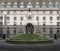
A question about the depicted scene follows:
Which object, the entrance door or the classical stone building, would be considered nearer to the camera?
the entrance door

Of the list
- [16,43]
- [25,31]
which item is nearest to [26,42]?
[16,43]

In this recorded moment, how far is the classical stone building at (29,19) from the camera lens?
99.4m

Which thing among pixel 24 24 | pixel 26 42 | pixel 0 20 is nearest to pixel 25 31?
pixel 24 24

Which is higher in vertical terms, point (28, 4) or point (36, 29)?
point (28, 4)

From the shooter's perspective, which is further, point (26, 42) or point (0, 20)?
point (0, 20)

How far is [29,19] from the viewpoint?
100 metres

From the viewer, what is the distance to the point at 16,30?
9975 cm

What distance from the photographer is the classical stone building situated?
3915 inches

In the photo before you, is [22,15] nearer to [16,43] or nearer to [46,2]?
[46,2]

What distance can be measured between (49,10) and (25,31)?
33.2 ft

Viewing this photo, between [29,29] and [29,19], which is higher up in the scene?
[29,19]

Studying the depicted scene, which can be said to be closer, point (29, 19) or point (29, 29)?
point (29, 29)

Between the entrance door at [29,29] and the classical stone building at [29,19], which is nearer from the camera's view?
the entrance door at [29,29]

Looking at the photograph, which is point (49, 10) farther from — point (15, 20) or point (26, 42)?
point (26, 42)
